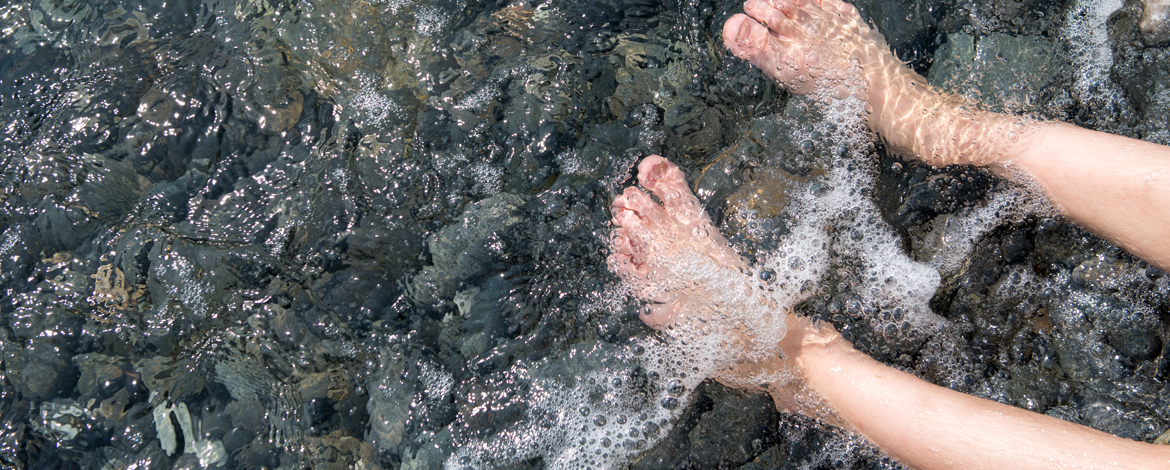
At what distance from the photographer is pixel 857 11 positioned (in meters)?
1.95

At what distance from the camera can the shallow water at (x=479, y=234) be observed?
5.46 feet

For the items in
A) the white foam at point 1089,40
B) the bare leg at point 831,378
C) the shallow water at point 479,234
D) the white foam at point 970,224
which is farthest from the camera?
the white foam at point 1089,40

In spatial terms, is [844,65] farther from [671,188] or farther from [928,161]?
[671,188]

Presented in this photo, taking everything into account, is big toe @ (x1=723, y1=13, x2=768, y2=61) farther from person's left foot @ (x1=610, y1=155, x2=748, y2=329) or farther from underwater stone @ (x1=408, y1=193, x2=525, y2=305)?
underwater stone @ (x1=408, y1=193, x2=525, y2=305)

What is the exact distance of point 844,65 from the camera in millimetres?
1910

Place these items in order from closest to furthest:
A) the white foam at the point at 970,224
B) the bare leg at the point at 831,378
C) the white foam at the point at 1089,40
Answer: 1. the bare leg at the point at 831,378
2. the white foam at the point at 970,224
3. the white foam at the point at 1089,40

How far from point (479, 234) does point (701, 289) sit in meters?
0.68

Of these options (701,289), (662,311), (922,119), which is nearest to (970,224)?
(922,119)

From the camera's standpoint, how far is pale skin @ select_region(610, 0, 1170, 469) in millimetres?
1324

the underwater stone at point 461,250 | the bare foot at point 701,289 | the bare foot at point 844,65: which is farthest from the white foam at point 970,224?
Answer: the underwater stone at point 461,250

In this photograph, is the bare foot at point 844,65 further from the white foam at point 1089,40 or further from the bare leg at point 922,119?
the white foam at point 1089,40

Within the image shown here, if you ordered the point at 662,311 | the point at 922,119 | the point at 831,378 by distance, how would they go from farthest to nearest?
the point at 922,119, the point at 662,311, the point at 831,378

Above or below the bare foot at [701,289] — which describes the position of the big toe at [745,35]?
above

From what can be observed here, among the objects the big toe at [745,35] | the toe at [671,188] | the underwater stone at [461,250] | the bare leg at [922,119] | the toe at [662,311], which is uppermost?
the big toe at [745,35]
